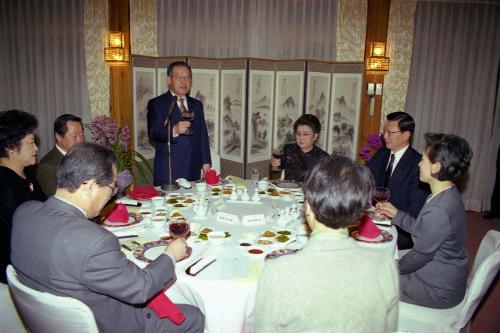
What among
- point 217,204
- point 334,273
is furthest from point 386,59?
point 334,273

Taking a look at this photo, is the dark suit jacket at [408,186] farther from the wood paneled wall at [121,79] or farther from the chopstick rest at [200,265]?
the wood paneled wall at [121,79]

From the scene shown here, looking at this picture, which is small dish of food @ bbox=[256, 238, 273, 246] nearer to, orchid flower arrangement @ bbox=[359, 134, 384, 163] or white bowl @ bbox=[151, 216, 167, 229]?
white bowl @ bbox=[151, 216, 167, 229]

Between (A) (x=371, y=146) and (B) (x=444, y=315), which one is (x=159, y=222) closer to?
(B) (x=444, y=315)

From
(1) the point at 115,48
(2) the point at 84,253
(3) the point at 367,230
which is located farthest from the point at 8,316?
(1) the point at 115,48

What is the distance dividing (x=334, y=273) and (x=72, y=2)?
595 centimetres

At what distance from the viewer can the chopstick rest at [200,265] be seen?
6.28 feet

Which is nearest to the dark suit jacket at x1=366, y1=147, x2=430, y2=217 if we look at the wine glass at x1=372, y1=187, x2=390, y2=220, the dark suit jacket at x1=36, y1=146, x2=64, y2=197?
the wine glass at x1=372, y1=187, x2=390, y2=220

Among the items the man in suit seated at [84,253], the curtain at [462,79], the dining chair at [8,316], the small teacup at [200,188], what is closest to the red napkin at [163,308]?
the man in suit seated at [84,253]

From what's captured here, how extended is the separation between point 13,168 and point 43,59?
14.1ft

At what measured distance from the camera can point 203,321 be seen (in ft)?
6.80

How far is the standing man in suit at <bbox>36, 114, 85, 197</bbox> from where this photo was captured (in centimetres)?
299

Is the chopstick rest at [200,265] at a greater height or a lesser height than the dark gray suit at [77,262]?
lesser

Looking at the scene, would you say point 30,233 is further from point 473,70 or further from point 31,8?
point 473,70

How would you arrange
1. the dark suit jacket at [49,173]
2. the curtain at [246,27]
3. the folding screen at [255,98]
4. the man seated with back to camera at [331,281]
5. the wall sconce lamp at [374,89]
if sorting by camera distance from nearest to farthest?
the man seated with back to camera at [331,281]
the dark suit jacket at [49,173]
the folding screen at [255,98]
the curtain at [246,27]
the wall sconce lamp at [374,89]
